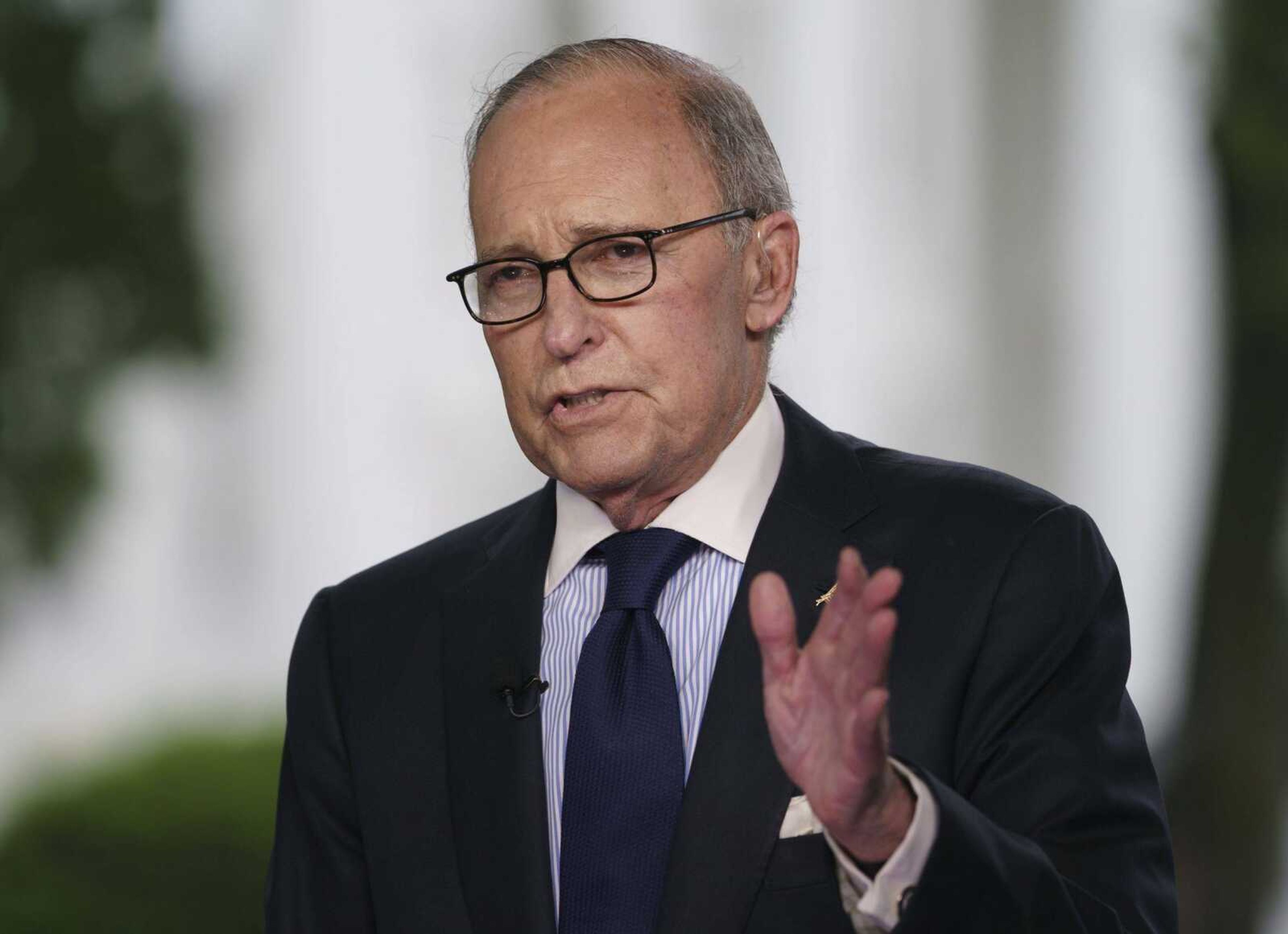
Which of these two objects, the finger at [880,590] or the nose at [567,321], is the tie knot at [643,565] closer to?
the nose at [567,321]

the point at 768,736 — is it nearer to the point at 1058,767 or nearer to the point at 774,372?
the point at 1058,767

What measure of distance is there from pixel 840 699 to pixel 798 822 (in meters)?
0.51

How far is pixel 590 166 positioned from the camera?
2.22 metres

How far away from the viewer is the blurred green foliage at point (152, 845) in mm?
5547

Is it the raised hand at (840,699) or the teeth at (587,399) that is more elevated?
the teeth at (587,399)

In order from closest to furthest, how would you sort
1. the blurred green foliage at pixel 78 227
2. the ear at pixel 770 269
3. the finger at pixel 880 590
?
the finger at pixel 880 590
the ear at pixel 770 269
the blurred green foliage at pixel 78 227

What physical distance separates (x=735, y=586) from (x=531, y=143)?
Answer: 26.5 inches

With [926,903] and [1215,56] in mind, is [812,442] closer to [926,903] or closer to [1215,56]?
[926,903]

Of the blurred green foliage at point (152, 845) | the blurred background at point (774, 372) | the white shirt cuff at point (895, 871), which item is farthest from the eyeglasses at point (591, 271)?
the blurred green foliage at point (152, 845)

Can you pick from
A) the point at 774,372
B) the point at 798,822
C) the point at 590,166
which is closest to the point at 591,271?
the point at 590,166

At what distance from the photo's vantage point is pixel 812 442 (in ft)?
7.88

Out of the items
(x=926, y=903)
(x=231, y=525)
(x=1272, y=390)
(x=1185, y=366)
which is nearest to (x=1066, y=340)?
(x=1185, y=366)

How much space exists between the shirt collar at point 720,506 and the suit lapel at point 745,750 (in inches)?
1.9

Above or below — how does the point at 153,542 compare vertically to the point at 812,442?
below
